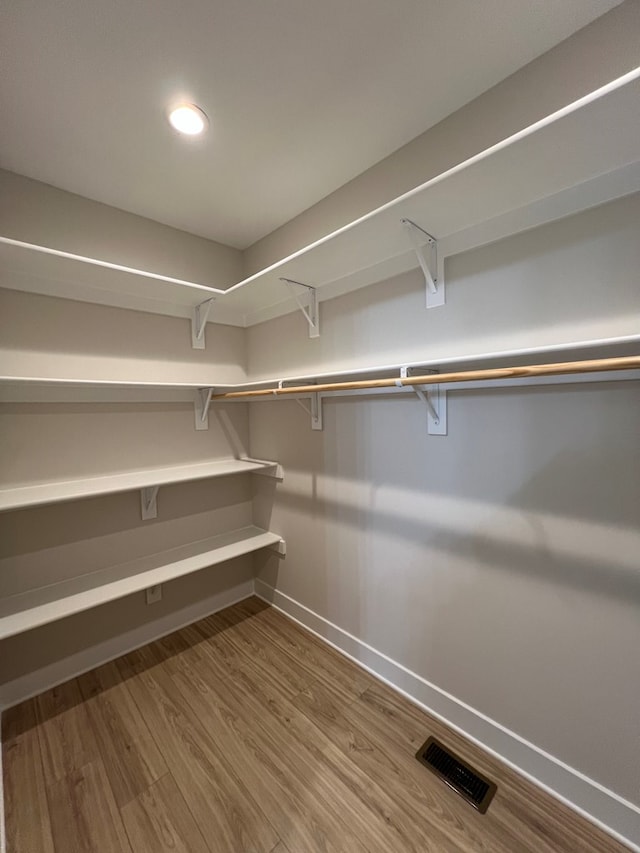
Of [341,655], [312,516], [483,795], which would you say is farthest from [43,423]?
[483,795]

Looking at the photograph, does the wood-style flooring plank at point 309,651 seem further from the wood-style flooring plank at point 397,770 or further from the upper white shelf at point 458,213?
the upper white shelf at point 458,213

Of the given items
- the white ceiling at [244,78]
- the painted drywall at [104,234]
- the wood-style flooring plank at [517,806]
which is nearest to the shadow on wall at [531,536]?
the wood-style flooring plank at [517,806]

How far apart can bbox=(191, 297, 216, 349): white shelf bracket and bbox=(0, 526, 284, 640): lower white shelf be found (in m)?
1.29

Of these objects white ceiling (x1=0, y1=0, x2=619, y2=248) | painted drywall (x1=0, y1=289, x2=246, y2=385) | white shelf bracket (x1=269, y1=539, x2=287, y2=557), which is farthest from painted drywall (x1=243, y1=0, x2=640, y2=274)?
white shelf bracket (x1=269, y1=539, x2=287, y2=557)

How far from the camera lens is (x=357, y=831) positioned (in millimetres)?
1155

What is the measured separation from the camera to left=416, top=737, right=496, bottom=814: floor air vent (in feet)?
4.06

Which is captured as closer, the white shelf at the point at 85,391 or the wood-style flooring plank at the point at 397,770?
the wood-style flooring plank at the point at 397,770

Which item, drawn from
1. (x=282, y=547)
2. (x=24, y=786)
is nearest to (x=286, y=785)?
(x=24, y=786)

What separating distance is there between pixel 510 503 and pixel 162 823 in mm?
1645

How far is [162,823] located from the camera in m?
1.18

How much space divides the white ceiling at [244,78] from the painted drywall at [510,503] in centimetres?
58

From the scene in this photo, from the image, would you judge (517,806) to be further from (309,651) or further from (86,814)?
(86,814)

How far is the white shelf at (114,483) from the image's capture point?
150 centimetres

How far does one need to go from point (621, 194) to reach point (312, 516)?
1.87 m
